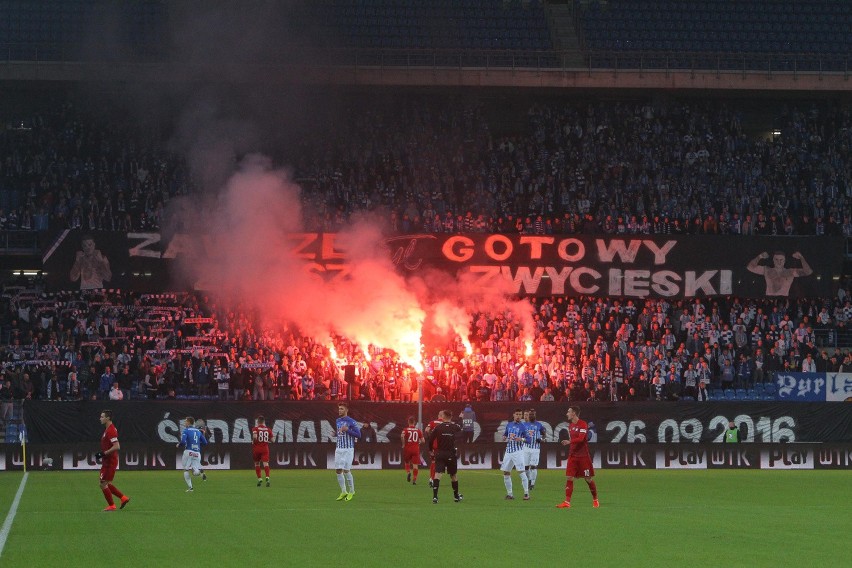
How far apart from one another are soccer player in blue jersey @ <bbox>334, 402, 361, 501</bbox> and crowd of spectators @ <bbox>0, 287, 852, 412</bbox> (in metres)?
14.6

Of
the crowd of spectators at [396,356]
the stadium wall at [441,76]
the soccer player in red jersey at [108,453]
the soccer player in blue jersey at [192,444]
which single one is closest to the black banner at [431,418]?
the crowd of spectators at [396,356]

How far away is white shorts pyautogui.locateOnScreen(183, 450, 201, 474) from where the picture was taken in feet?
92.0

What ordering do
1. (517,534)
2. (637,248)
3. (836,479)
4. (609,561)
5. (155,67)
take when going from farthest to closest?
(155,67) → (637,248) → (836,479) → (517,534) → (609,561)

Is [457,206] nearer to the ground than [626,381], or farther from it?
farther from it

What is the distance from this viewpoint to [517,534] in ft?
58.7

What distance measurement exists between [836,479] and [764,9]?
3132 cm

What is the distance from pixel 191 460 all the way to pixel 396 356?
52.7ft

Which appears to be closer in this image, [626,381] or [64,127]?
[626,381]

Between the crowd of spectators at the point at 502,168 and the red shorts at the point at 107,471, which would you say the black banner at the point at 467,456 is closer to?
the crowd of spectators at the point at 502,168

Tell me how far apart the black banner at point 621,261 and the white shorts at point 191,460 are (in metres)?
18.8

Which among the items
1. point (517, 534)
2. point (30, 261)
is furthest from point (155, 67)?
point (517, 534)

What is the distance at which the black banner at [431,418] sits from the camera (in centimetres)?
3766

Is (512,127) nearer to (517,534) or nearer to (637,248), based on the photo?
(637,248)

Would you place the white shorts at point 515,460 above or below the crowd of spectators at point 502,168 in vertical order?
below
